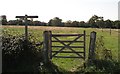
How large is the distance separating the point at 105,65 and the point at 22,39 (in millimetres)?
4250

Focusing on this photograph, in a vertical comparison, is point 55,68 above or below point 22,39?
below

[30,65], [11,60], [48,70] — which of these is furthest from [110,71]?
[11,60]

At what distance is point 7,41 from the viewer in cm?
1416

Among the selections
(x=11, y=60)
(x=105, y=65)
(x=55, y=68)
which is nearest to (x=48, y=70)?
(x=55, y=68)

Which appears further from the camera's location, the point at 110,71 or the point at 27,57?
the point at 27,57

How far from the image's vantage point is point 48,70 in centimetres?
1332

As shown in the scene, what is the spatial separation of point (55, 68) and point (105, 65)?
236cm

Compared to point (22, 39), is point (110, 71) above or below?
below

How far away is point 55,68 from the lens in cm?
1380

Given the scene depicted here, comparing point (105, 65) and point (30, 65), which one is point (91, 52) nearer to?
point (105, 65)

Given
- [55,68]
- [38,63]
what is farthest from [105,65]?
[38,63]

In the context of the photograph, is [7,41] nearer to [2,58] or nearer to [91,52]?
[2,58]

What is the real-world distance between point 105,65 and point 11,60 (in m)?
4.42

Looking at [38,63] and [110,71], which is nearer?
[110,71]
